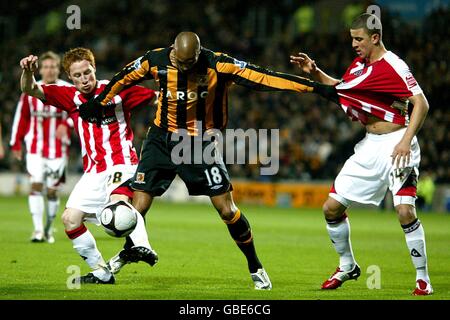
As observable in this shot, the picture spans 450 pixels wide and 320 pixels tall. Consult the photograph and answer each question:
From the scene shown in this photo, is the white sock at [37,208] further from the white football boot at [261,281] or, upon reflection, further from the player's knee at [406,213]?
the player's knee at [406,213]

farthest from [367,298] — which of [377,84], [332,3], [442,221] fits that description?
[332,3]

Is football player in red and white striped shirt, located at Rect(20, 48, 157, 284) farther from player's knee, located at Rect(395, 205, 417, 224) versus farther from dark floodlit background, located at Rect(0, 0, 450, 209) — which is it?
dark floodlit background, located at Rect(0, 0, 450, 209)

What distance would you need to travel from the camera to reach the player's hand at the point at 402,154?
7.45 meters

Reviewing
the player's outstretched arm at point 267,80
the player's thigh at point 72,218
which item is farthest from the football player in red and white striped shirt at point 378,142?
the player's thigh at point 72,218

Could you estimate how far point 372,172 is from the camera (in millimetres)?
7895

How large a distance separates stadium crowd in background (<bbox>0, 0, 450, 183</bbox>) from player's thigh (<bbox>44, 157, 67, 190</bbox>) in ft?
39.9

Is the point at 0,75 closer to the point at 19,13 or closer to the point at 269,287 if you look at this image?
the point at 19,13

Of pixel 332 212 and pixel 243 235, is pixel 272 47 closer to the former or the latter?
pixel 332 212

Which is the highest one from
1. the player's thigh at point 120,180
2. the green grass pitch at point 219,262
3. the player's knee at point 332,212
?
the player's thigh at point 120,180

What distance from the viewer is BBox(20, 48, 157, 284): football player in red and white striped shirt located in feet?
26.1

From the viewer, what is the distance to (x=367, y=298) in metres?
7.41

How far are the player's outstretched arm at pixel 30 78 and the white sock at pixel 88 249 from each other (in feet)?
4.56

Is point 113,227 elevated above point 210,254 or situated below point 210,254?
above
